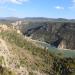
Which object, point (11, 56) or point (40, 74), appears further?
point (11, 56)

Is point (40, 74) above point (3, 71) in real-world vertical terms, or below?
below

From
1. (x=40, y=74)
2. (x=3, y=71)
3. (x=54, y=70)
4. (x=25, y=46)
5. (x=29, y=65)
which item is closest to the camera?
(x=3, y=71)

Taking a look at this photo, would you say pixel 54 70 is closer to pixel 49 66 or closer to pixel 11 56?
pixel 49 66

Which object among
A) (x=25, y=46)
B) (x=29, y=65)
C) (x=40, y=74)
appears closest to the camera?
(x=40, y=74)

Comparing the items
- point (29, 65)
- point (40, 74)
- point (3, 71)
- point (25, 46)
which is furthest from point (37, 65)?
point (3, 71)

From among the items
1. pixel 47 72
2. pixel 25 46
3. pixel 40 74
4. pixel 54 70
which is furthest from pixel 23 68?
pixel 25 46

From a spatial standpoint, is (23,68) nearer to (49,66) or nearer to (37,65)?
(37,65)

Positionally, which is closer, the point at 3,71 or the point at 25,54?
the point at 3,71

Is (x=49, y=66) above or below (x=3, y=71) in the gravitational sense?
below

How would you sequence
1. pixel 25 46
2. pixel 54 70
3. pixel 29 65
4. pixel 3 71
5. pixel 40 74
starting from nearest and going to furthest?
1. pixel 3 71
2. pixel 40 74
3. pixel 29 65
4. pixel 54 70
5. pixel 25 46
